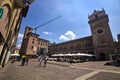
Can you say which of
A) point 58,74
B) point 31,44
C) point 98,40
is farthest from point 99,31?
point 31,44

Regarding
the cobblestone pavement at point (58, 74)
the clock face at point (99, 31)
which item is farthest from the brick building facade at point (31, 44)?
the cobblestone pavement at point (58, 74)

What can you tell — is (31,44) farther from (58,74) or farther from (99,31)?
(58,74)

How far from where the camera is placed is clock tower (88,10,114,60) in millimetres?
29480

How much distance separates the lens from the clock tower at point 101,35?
2948 cm

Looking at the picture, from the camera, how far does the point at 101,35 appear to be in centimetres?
3234

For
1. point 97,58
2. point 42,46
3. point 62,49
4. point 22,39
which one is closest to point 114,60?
point 97,58

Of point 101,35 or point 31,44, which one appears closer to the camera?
point 101,35

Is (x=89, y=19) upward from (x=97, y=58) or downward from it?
upward

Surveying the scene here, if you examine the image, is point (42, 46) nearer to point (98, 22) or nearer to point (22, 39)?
point (22, 39)

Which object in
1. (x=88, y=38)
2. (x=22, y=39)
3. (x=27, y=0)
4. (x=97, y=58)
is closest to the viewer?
(x=27, y=0)

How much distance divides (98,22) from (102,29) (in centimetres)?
348

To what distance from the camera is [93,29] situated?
1374 inches

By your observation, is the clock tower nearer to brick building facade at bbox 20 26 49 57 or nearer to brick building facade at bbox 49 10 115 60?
brick building facade at bbox 49 10 115 60

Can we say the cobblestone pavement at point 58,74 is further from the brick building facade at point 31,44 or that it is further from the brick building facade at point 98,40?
the brick building facade at point 31,44
